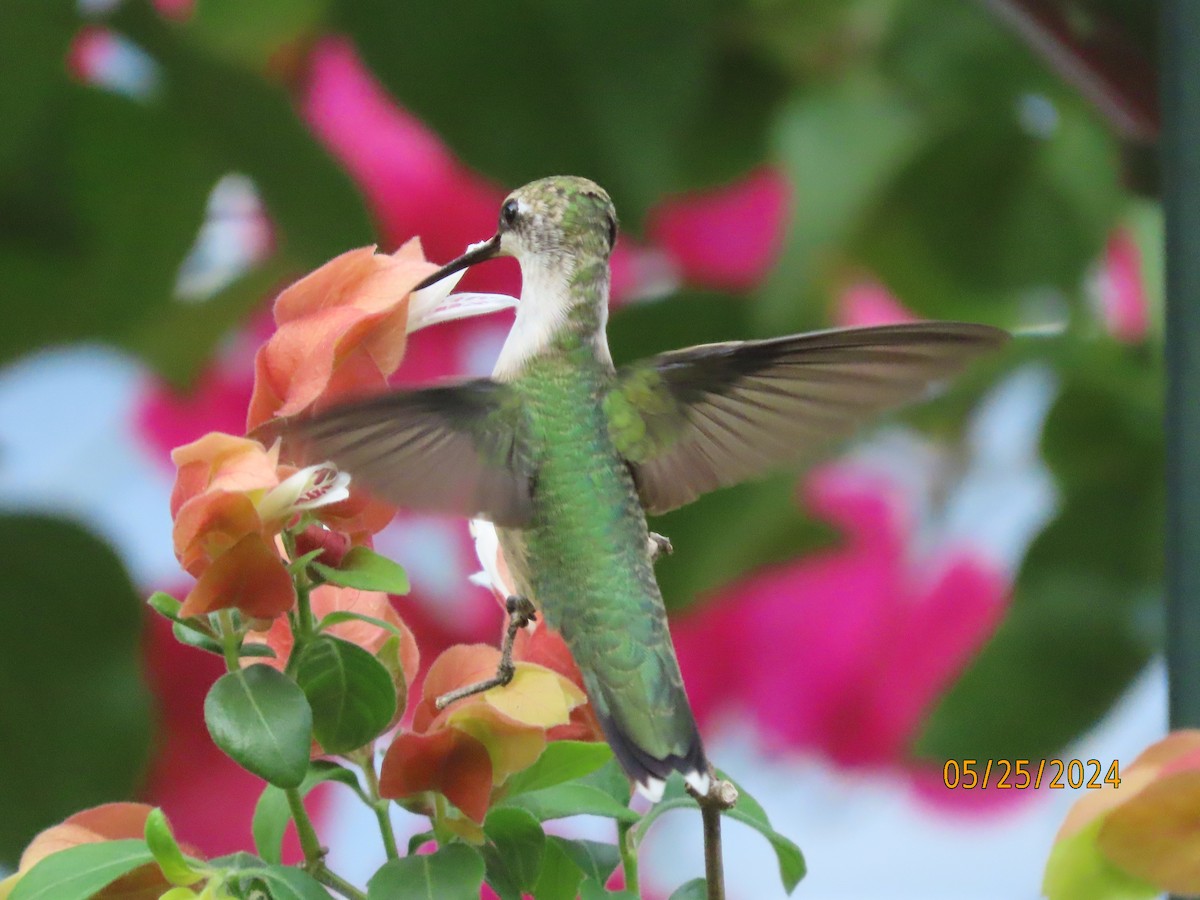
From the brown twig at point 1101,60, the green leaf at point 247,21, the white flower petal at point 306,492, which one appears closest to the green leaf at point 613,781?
the white flower petal at point 306,492

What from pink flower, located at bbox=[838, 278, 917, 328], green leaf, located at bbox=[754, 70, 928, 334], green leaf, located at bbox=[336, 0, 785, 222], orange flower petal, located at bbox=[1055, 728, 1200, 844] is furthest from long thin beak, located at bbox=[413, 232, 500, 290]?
pink flower, located at bbox=[838, 278, 917, 328]

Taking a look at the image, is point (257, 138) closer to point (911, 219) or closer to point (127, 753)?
point (127, 753)

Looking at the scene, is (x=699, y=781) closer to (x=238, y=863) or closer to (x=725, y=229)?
A: (x=238, y=863)

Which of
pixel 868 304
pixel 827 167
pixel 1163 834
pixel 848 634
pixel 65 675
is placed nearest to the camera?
pixel 1163 834

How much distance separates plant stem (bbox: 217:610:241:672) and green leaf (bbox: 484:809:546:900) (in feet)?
0.24

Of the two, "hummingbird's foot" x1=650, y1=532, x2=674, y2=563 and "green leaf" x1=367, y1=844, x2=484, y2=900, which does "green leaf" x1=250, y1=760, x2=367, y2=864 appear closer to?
"green leaf" x1=367, y1=844, x2=484, y2=900

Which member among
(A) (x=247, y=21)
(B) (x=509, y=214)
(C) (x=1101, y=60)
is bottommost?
(B) (x=509, y=214)

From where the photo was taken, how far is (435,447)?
1.44ft

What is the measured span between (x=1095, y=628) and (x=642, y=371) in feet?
2.11

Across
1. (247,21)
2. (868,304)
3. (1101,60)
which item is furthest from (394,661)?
(868,304)

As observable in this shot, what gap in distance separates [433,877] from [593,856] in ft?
0.24

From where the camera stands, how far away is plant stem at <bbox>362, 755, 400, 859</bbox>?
37 centimetres

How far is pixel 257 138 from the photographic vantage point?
95 cm

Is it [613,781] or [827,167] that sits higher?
[827,167]
